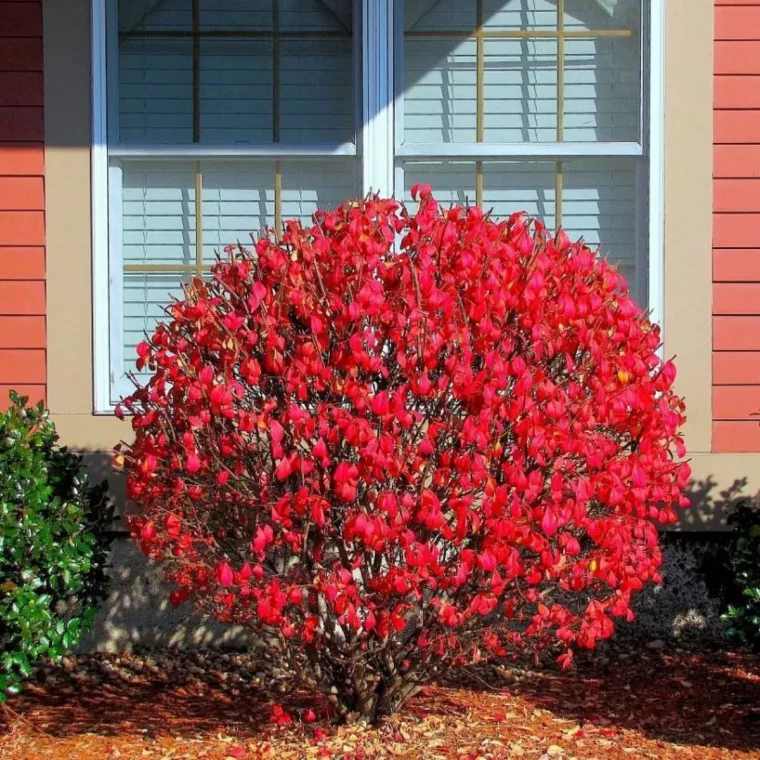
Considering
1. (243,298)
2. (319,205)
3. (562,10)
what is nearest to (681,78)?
(562,10)

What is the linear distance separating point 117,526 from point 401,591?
204 centimetres

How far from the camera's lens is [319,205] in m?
5.01

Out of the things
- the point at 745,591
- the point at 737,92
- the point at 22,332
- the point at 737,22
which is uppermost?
the point at 737,22

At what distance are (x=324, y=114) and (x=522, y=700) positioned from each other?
→ 2.75 m

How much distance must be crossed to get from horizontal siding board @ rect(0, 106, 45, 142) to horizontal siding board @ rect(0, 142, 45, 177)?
0.03 m

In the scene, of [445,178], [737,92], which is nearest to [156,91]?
[445,178]

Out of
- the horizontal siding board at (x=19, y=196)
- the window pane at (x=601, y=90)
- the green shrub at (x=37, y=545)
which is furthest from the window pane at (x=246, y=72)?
the green shrub at (x=37, y=545)

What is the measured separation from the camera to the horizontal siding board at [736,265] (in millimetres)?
4848

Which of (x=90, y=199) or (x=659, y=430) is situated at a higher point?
(x=90, y=199)

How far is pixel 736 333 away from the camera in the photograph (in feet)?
16.0

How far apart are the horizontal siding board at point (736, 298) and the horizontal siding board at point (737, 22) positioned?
1.12 m

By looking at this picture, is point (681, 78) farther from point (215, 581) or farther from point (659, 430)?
point (215, 581)

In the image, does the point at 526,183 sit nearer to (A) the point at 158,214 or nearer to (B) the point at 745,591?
(A) the point at 158,214

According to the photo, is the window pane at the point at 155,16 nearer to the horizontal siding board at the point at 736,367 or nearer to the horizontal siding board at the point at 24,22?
the horizontal siding board at the point at 24,22
